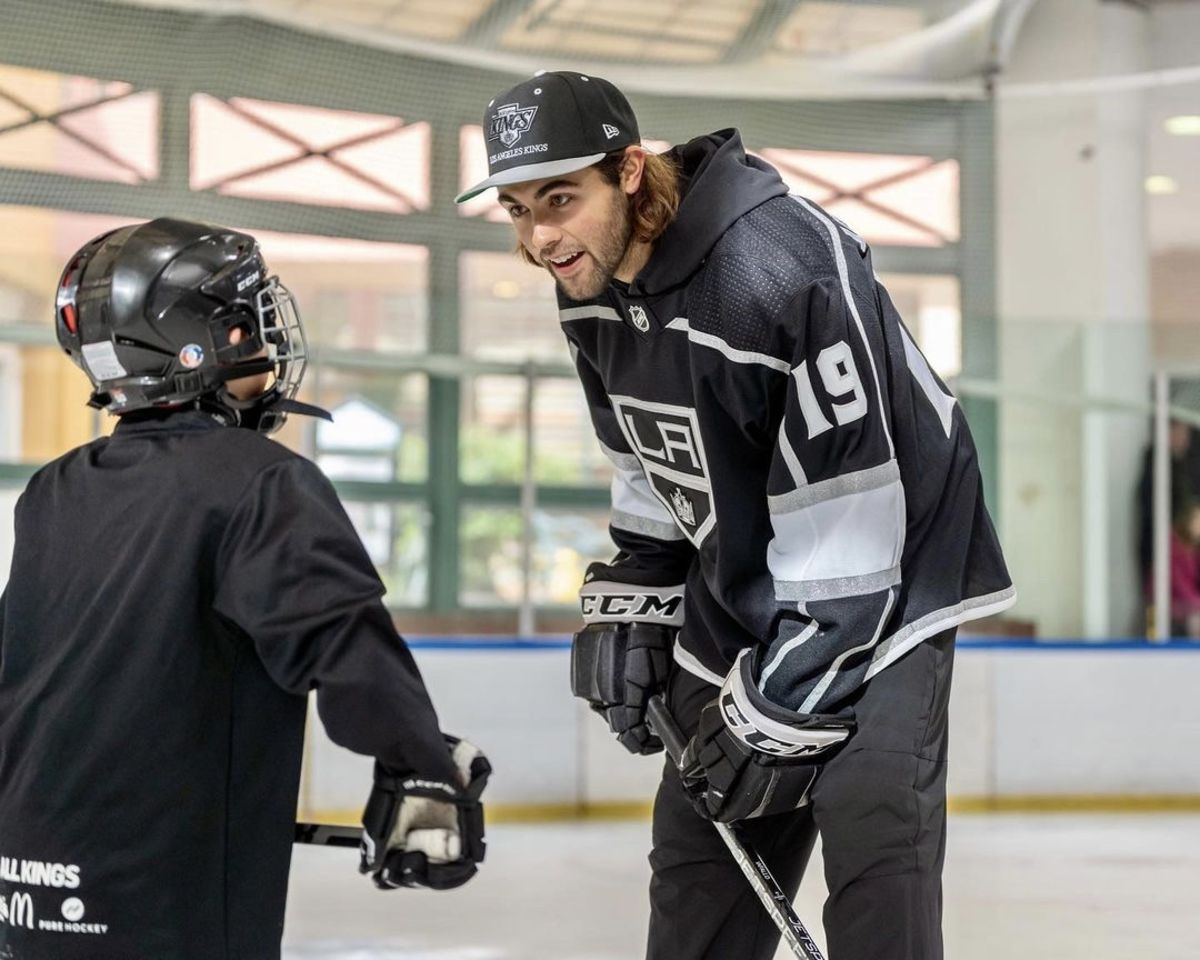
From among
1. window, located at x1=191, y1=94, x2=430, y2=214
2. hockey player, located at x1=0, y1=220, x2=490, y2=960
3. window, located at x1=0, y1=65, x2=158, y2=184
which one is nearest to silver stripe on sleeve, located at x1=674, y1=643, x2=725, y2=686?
hockey player, located at x1=0, y1=220, x2=490, y2=960

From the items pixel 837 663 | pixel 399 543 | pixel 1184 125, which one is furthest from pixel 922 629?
pixel 1184 125

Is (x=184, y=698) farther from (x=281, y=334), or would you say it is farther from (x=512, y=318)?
(x=512, y=318)

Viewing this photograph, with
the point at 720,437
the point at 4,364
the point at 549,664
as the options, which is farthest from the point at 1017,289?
the point at 720,437

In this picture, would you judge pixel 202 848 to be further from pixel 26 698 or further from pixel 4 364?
pixel 4 364

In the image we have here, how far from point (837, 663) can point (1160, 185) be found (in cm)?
609

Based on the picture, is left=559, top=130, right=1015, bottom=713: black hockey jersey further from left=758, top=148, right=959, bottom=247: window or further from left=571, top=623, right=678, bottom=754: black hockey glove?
left=758, top=148, right=959, bottom=247: window

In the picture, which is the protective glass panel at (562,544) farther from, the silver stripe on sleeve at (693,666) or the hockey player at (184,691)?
the hockey player at (184,691)

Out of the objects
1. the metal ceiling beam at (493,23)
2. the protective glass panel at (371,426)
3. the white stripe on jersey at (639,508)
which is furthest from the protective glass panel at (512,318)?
the white stripe on jersey at (639,508)

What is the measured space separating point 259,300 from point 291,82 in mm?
5178

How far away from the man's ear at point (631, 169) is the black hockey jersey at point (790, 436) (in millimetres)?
53

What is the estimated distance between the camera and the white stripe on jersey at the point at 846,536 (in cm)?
154

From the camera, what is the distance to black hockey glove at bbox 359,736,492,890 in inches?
49.3

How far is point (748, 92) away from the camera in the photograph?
21.9ft

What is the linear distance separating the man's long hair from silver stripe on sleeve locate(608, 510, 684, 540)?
1.26 feet
